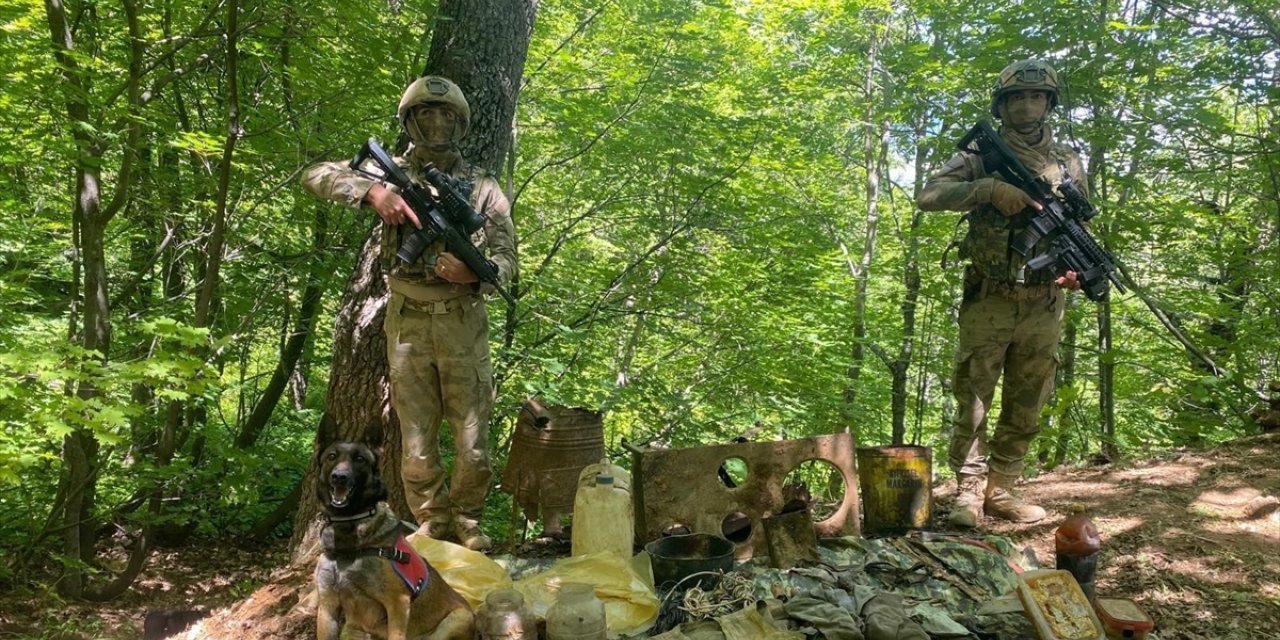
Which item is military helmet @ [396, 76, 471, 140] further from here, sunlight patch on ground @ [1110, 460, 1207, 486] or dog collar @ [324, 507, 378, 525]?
sunlight patch on ground @ [1110, 460, 1207, 486]

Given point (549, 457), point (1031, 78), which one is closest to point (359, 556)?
point (549, 457)

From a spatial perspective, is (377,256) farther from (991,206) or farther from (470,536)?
(991,206)

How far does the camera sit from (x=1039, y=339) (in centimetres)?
421

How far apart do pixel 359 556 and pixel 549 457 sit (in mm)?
2094

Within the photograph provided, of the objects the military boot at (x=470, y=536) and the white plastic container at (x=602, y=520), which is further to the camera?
the military boot at (x=470, y=536)

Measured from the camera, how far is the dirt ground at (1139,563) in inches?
127

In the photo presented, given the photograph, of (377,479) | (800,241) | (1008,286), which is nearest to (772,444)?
(1008,286)

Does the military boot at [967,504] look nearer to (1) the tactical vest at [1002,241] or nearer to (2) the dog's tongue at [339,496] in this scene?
(1) the tactical vest at [1002,241]

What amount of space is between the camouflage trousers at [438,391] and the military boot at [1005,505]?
3.22m

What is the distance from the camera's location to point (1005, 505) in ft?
14.5

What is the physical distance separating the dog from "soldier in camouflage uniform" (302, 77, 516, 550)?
4.26 feet

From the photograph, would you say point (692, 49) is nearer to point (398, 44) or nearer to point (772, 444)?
point (398, 44)

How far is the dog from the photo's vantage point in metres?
2.22

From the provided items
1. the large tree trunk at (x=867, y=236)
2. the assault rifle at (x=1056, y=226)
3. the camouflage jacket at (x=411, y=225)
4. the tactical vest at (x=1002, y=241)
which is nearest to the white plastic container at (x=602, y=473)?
the camouflage jacket at (x=411, y=225)
